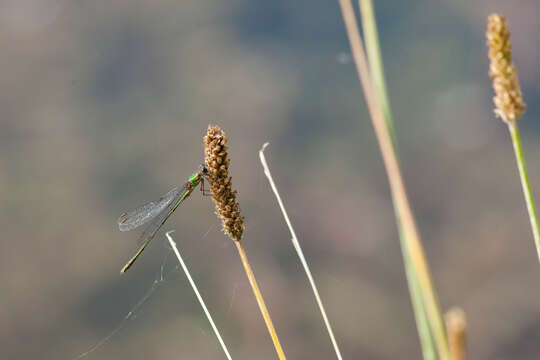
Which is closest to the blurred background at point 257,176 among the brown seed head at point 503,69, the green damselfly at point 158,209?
the green damselfly at point 158,209

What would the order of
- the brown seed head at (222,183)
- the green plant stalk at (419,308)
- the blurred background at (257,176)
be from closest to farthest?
the green plant stalk at (419,308), the brown seed head at (222,183), the blurred background at (257,176)

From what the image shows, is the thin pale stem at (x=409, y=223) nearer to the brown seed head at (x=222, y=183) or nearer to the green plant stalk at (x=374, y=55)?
the green plant stalk at (x=374, y=55)

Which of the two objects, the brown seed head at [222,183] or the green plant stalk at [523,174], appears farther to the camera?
the brown seed head at [222,183]

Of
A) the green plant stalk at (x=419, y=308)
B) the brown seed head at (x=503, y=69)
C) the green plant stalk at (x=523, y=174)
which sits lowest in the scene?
the green plant stalk at (x=419, y=308)

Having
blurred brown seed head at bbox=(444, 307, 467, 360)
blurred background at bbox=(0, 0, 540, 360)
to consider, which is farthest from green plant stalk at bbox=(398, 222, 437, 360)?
blurred background at bbox=(0, 0, 540, 360)

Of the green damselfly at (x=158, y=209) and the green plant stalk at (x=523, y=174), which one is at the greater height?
the green damselfly at (x=158, y=209)

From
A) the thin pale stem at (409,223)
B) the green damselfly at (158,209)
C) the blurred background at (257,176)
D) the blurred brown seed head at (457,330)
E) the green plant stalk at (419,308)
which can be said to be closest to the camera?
the blurred brown seed head at (457,330)

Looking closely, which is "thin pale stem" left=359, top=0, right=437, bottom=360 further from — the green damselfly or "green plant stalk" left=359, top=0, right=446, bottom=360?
the green damselfly

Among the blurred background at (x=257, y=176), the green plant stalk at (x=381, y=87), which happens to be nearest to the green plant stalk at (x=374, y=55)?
the green plant stalk at (x=381, y=87)
